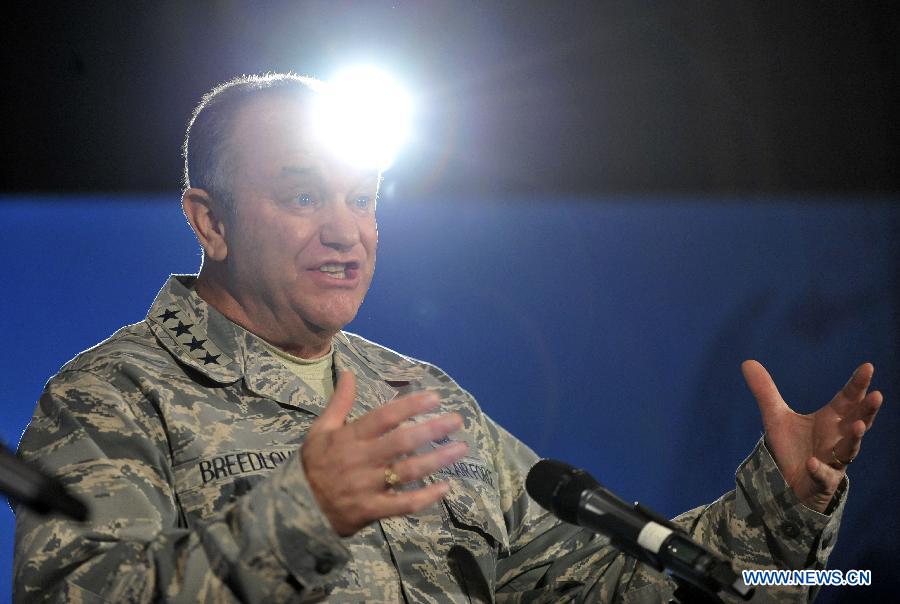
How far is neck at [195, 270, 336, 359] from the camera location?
2.27 metres

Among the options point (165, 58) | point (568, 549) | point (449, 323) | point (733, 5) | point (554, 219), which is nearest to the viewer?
point (568, 549)

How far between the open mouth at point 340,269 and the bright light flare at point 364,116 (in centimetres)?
24

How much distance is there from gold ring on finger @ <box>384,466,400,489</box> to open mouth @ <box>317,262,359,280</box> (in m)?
0.88

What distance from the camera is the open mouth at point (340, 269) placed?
7.41 feet

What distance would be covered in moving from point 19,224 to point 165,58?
23.7 inches

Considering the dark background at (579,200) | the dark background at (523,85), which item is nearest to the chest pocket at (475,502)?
the dark background at (579,200)

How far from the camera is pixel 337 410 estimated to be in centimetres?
149

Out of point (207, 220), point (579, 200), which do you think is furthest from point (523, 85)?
point (207, 220)

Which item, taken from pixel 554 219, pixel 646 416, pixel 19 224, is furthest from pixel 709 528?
pixel 19 224

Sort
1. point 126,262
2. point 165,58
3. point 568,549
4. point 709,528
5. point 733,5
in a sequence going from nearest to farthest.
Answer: point 709,528
point 568,549
point 126,262
point 165,58
point 733,5

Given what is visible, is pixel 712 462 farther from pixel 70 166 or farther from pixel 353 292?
pixel 70 166

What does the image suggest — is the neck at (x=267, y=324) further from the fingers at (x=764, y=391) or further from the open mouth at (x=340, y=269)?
the fingers at (x=764, y=391)

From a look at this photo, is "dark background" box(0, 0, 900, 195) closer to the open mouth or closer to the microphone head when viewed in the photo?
the open mouth

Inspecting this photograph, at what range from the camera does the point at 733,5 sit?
329cm
